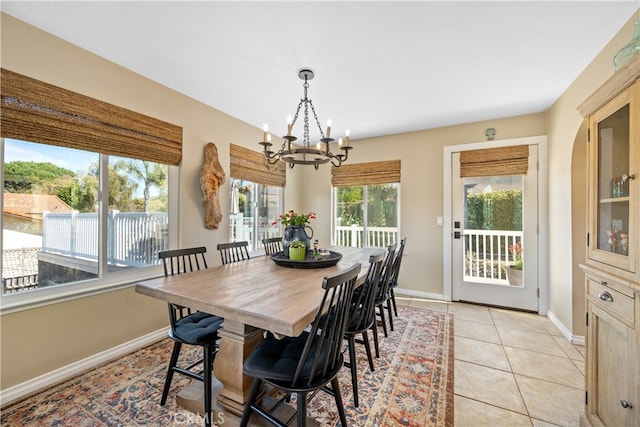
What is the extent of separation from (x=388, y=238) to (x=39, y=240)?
13.0 feet

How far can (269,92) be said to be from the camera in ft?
9.11

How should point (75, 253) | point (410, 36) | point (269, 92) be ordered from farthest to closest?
1. point (269, 92)
2. point (75, 253)
3. point (410, 36)

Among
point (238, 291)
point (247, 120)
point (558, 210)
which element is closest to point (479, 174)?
point (558, 210)

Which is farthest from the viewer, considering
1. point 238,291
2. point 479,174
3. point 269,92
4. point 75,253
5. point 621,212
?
point 479,174

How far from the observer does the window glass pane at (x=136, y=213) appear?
241cm

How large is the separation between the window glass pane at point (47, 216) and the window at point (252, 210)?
Result: 152cm

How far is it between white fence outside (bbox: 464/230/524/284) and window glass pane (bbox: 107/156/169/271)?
3.83 m

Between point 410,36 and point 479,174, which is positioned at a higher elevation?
point 410,36

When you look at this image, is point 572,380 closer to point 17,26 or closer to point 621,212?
point 621,212

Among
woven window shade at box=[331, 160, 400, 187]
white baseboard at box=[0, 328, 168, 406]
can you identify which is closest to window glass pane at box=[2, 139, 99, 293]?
white baseboard at box=[0, 328, 168, 406]

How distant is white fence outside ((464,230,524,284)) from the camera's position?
3.50 m

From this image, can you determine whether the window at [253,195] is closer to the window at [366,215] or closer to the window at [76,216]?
the window at [76,216]

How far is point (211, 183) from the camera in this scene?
303cm

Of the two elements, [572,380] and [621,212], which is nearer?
[621,212]
